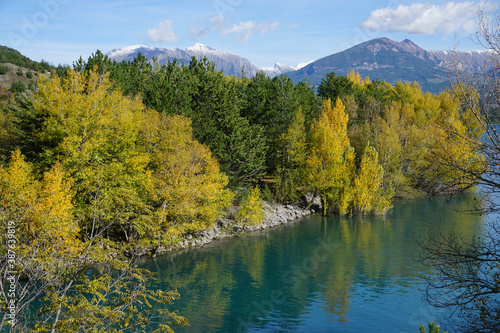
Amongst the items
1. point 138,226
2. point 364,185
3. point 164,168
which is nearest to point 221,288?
point 138,226

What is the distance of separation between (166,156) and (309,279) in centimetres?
1652

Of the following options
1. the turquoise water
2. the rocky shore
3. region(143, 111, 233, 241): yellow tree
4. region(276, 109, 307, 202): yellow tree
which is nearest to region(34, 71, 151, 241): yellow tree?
Result: region(143, 111, 233, 241): yellow tree

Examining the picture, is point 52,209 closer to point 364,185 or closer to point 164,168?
point 164,168

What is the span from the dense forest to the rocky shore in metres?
1.23

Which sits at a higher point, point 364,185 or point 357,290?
point 364,185

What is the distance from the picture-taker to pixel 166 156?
34.8m

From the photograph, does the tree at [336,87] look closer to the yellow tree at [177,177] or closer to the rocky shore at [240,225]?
the rocky shore at [240,225]

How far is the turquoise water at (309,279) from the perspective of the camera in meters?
22.2

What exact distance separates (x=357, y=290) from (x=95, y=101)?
83.1 ft

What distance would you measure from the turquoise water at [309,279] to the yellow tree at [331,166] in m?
5.44

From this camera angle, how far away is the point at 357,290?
1043 inches

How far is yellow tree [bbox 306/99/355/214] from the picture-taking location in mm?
48719

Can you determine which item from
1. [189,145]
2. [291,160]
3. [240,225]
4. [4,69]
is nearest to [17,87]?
[4,69]

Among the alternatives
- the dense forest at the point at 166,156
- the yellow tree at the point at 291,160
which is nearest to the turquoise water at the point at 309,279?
the dense forest at the point at 166,156
